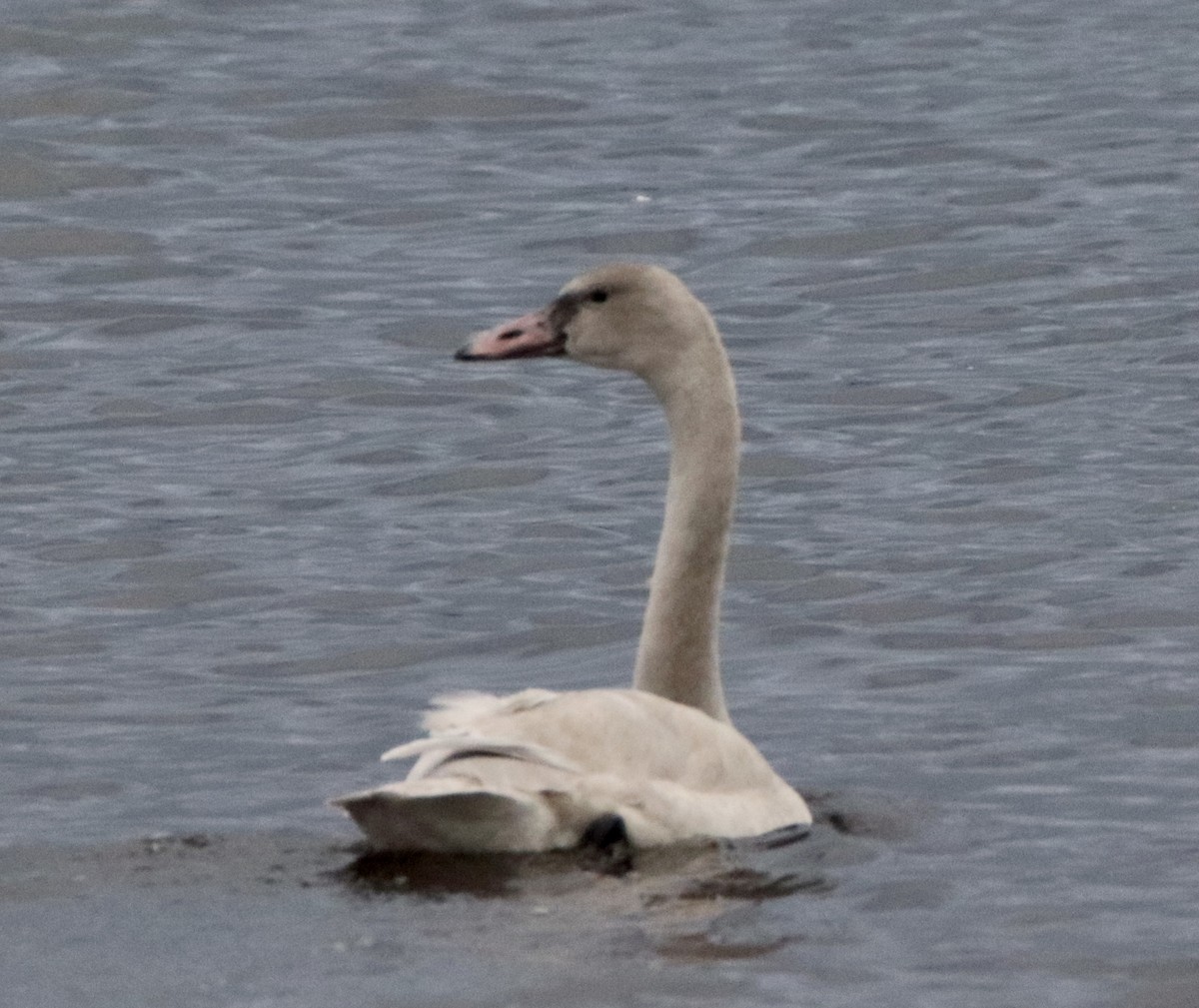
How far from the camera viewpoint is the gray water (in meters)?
7.98

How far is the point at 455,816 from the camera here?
794 centimetres

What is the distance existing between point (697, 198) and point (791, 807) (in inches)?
471

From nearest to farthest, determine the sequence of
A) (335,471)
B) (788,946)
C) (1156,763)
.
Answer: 1. (788,946)
2. (1156,763)
3. (335,471)

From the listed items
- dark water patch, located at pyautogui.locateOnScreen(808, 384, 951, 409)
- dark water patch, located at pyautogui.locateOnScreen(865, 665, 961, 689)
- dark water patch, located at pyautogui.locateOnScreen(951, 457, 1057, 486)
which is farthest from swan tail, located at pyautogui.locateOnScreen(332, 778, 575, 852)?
dark water patch, located at pyautogui.locateOnScreen(808, 384, 951, 409)

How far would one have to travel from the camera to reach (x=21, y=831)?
8.95 metres

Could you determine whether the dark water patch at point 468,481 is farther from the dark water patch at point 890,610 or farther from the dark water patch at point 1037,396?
the dark water patch at point 890,610

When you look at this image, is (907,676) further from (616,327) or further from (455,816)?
(455,816)

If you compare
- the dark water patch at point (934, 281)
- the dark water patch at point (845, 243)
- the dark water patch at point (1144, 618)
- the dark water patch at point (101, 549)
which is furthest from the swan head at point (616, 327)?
the dark water patch at point (845, 243)

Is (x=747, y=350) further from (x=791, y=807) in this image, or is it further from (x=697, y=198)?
(x=791, y=807)

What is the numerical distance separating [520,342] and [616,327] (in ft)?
0.91

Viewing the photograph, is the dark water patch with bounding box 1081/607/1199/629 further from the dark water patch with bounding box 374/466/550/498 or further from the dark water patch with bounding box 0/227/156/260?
the dark water patch with bounding box 0/227/156/260

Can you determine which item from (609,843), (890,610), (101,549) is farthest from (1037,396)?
(609,843)

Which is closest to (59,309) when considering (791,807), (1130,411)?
(1130,411)

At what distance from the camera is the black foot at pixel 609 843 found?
807 cm
